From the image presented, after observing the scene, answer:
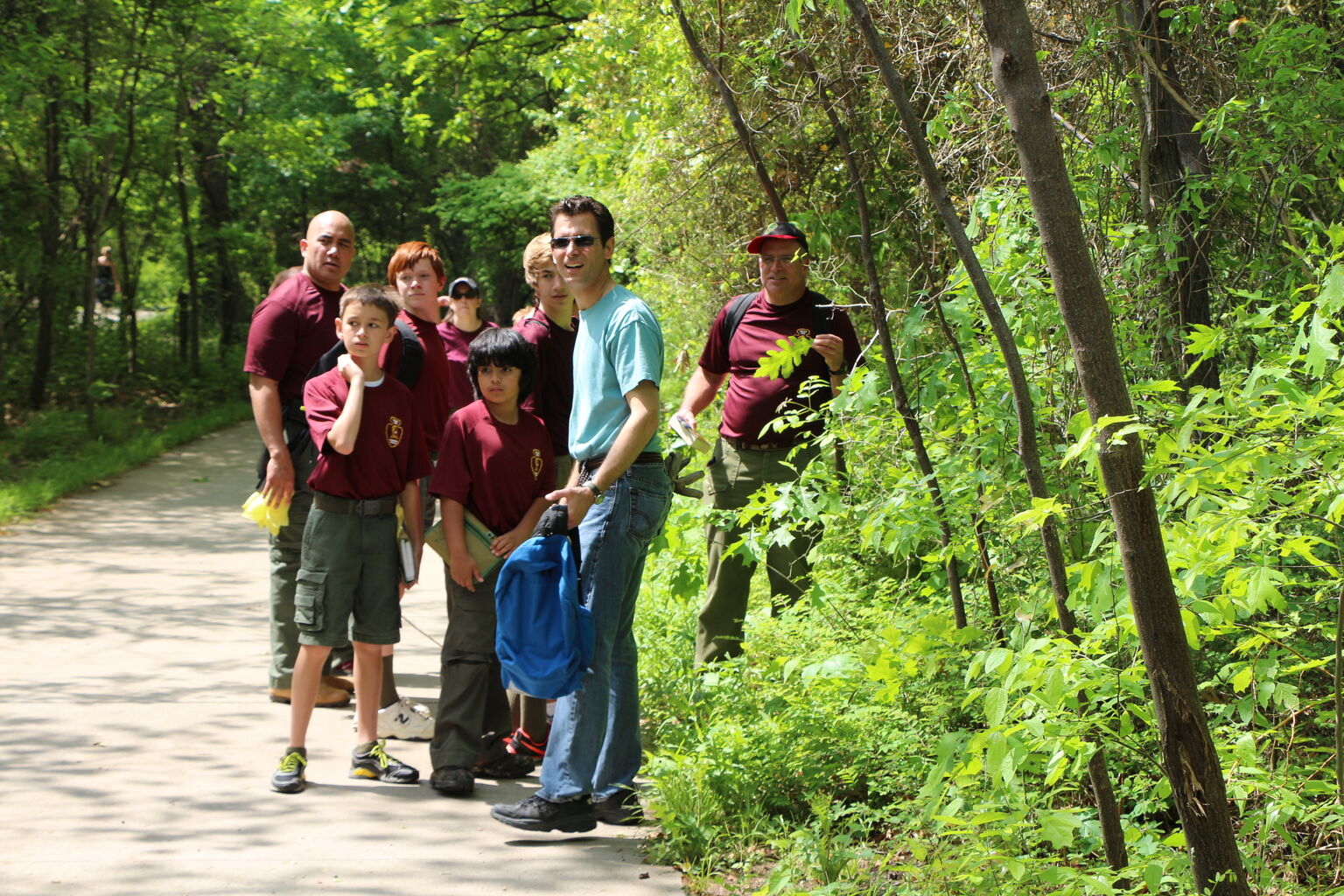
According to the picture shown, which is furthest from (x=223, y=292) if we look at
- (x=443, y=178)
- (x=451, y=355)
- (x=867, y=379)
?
(x=867, y=379)

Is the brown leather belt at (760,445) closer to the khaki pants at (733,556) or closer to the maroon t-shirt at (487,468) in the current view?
the khaki pants at (733,556)

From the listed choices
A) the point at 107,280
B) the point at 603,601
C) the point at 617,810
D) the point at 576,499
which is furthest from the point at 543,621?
the point at 107,280

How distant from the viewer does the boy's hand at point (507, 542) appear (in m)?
4.89

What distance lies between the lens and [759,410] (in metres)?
5.61

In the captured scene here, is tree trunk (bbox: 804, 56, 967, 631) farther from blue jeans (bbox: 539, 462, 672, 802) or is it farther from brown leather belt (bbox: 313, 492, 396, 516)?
brown leather belt (bbox: 313, 492, 396, 516)

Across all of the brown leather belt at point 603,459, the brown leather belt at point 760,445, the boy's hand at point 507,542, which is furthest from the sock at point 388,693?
the brown leather belt at point 760,445

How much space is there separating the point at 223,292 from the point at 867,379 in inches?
834

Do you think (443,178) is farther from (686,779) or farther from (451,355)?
(686,779)

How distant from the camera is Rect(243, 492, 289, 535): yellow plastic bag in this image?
18.3 feet

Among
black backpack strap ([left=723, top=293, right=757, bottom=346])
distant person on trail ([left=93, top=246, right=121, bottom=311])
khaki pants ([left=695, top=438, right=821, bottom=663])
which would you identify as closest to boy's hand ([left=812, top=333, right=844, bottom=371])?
khaki pants ([left=695, top=438, right=821, bottom=663])

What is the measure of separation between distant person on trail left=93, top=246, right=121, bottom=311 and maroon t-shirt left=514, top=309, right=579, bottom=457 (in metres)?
18.2

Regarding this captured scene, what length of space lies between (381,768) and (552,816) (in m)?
0.95

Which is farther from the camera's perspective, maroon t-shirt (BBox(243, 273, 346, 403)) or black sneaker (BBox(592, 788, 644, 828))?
maroon t-shirt (BBox(243, 273, 346, 403))

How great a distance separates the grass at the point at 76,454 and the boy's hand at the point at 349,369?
6836 millimetres
